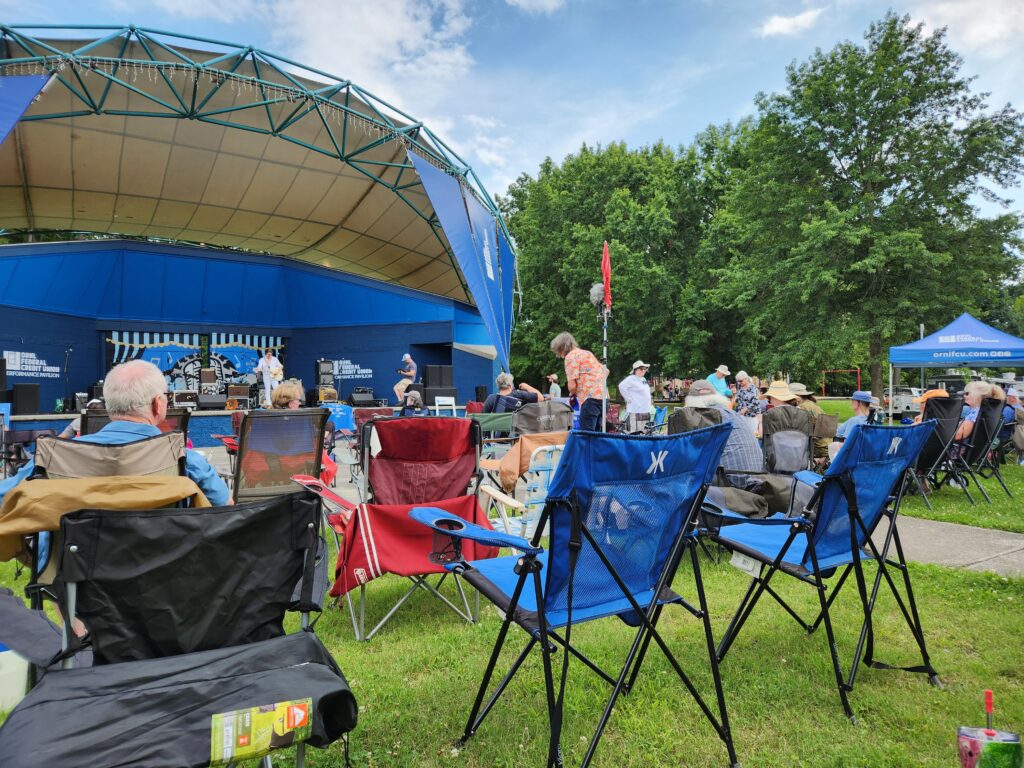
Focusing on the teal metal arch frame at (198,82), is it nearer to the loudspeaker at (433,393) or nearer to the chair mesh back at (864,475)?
the loudspeaker at (433,393)

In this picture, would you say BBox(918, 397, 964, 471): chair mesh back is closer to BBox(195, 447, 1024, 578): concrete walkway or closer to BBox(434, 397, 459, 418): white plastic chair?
BBox(195, 447, 1024, 578): concrete walkway

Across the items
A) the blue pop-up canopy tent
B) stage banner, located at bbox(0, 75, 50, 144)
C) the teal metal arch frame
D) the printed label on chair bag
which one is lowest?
the printed label on chair bag

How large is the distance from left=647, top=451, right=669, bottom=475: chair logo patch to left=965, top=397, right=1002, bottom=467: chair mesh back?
620 cm

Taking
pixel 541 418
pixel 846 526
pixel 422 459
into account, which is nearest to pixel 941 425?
pixel 541 418

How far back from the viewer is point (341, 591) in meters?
2.86

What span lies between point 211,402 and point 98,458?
48.7ft

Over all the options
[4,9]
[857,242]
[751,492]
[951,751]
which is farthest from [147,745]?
[857,242]

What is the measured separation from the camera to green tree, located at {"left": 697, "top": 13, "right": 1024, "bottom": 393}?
615 inches

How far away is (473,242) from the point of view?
1208cm

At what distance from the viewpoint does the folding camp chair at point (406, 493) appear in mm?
2896

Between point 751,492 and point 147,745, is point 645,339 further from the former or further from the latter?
point 147,745

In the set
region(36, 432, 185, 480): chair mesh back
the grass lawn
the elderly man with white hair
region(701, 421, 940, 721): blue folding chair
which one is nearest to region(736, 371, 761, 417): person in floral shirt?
the grass lawn

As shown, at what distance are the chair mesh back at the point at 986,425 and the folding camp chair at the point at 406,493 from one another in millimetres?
5720

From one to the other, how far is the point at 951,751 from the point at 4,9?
1625 cm
